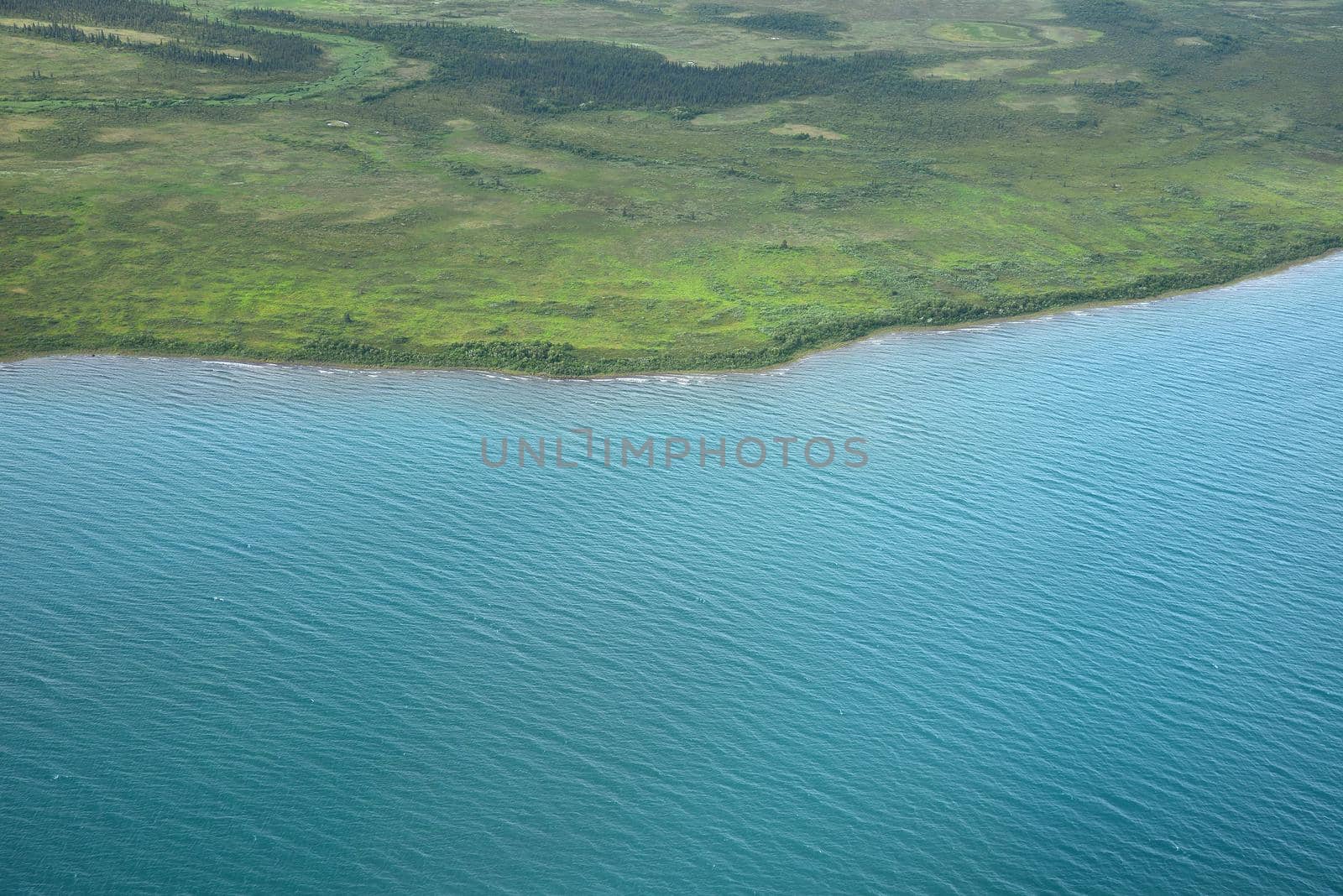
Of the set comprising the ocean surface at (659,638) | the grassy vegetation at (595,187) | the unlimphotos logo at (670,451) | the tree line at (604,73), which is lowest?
the ocean surface at (659,638)

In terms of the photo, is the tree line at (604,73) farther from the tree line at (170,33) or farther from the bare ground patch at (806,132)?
the bare ground patch at (806,132)

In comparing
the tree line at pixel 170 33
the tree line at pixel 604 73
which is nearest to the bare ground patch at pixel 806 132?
the tree line at pixel 604 73

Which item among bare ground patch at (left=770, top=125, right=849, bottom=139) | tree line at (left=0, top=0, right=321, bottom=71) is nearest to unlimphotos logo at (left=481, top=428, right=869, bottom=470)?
bare ground patch at (left=770, top=125, right=849, bottom=139)

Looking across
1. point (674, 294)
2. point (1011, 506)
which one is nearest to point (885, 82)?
point (674, 294)

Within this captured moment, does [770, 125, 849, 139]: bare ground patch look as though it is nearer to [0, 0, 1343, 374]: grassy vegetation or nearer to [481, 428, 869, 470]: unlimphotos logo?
[0, 0, 1343, 374]: grassy vegetation

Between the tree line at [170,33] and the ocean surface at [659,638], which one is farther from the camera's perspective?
the tree line at [170,33]

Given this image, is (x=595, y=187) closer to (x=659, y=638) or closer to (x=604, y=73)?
(x=604, y=73)

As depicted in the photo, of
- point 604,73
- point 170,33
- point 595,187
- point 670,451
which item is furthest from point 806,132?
point 170,33
